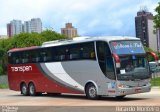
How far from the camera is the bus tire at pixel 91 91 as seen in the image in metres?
24.2

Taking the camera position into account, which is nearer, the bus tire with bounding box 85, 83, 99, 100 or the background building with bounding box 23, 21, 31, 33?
the bus tire with bounding box 85, 83, 99, 100

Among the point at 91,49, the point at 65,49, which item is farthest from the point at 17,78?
the point at 91,49

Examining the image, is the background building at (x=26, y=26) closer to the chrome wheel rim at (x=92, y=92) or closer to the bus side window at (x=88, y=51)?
the bus side window at (x=88, y=51)

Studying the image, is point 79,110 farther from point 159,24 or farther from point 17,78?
point 159,24

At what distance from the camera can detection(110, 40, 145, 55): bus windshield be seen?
2306 cm

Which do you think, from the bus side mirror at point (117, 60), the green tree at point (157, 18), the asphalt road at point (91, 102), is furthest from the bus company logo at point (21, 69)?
the green tree at point (157, 18)

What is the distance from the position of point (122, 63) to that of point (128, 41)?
156 cm

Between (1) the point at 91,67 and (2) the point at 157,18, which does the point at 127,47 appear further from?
(2) the point at 157,18

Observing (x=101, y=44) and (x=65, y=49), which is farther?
(x=65, y=49)

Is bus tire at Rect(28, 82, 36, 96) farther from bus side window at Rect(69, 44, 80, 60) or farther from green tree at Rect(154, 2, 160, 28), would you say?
green tree at Rect(154, 2, 160, 28)

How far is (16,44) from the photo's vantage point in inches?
3319

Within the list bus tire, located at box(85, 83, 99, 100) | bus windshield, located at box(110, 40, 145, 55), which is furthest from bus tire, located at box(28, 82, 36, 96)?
bus windshield, located at box(110, 40, 145, 55)

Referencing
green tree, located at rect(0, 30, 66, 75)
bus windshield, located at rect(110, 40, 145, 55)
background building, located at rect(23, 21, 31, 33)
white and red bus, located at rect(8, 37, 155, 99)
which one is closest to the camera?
white and red bus, located at rect(8, 37, 155, 99)

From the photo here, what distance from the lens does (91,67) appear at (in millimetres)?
24500
